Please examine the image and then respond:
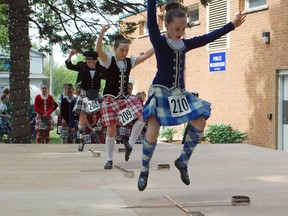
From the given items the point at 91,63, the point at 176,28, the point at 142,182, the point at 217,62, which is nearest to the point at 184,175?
the point at 142,182

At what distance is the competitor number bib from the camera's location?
462 centimetres

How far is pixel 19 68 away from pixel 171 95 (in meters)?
8.05

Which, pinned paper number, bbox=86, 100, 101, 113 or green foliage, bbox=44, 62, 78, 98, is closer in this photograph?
pinned paper number, bbox=86, 100, 101, 113

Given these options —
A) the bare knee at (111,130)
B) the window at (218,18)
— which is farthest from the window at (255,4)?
the bare knee at (111,130)

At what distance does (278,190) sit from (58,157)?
12.8 feet

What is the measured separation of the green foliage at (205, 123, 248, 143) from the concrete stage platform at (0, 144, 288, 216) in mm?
7800

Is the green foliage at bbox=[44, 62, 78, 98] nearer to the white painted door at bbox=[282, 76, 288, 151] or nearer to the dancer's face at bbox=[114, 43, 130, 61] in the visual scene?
the white painted door at bbox=[282, 76, 288, 151]

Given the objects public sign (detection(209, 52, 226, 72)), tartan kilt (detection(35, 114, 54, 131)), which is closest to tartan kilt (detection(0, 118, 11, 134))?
tartan kilt (detection(35, 114, 54, 131))

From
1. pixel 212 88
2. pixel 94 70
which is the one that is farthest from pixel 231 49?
pixel 94 70

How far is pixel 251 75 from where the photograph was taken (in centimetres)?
1652

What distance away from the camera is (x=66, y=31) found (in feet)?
42.8

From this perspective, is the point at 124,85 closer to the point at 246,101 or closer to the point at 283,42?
the point at 283,42

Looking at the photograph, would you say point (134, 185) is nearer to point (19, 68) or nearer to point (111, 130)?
point (111, 130)

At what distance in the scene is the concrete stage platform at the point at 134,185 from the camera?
4.23 metres
